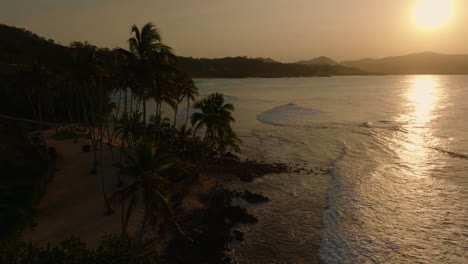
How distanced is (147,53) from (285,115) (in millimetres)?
72006

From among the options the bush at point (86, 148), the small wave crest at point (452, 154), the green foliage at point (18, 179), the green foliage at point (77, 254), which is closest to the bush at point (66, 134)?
the bush at point (86, 148)

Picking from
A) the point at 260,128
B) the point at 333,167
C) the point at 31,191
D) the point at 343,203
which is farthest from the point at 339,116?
the point at 31,191

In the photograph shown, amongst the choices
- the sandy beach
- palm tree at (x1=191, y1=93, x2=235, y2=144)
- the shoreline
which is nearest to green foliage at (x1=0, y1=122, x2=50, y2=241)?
the sandy beach

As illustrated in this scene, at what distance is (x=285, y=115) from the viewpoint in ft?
313

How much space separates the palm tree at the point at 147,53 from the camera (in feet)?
84.8

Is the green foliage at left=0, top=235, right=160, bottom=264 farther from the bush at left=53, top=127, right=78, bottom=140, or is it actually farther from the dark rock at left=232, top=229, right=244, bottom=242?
the bush at left=53, top=127, right=78, bottom=140

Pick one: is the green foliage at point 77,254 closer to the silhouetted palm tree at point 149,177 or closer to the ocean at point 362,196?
the silhouetted palm tree at point 149,177

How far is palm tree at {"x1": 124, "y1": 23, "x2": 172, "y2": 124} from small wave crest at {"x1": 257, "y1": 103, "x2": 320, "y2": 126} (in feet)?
186

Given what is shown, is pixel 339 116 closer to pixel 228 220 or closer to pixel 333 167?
pixel 333 167

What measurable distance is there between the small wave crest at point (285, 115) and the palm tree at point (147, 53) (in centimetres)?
5656

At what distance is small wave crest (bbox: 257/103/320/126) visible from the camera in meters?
84.8

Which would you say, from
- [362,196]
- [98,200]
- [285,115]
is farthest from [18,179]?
[285,115]

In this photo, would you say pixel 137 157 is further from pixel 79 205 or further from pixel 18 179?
pixel 18 179

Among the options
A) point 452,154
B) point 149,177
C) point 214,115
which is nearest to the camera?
point 149,177
